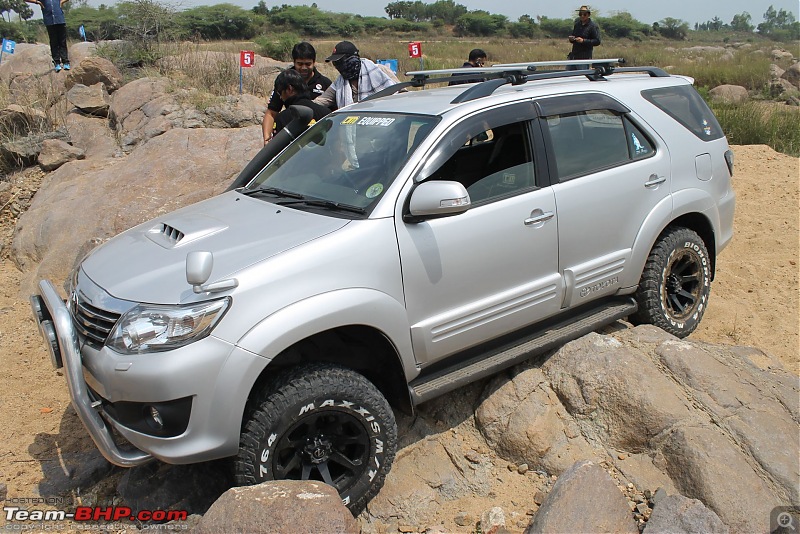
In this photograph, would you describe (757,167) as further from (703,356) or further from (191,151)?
(191,151)

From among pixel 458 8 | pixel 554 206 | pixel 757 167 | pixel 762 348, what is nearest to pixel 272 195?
pixel 554 206

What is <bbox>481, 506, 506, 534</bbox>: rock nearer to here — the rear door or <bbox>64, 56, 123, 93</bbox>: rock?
the rear door

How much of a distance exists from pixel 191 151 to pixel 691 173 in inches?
211

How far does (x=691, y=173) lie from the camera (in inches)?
182

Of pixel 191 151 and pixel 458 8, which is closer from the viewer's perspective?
pixel 191 151

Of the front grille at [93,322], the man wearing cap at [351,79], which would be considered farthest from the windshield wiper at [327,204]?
the man wearing cap at [351,79]

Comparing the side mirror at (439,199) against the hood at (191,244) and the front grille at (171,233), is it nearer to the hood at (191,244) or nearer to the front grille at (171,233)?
the hood at (191,244)

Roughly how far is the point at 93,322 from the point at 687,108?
4.07 m

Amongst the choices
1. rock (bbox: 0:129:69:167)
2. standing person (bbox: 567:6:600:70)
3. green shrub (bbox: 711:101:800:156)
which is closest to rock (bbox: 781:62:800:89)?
green shrub (bbox: 711:101:800:156)

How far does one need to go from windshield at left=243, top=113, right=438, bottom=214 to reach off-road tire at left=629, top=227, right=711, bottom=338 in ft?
6.19

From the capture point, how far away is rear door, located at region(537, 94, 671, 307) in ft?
13.1

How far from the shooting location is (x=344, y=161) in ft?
12.6

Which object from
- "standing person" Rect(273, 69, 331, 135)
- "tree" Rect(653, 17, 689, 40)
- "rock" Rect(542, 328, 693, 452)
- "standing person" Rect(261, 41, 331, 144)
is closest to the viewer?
"rock" Rect(542, 328, 693, 452)

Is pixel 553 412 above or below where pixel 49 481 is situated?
above
